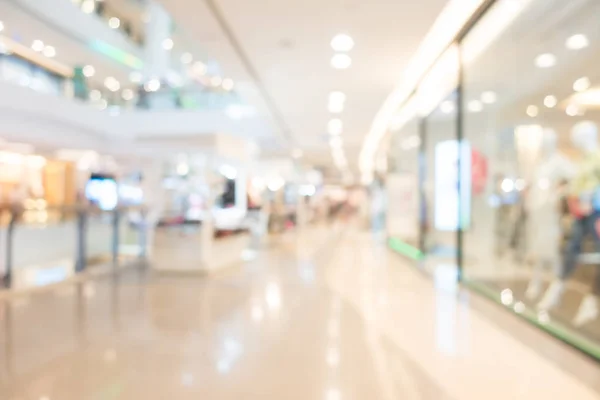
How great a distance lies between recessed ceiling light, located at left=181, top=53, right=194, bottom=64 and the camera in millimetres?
9801

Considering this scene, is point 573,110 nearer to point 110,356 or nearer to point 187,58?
point 110,356

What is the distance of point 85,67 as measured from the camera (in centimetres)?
1085

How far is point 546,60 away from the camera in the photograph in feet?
18.1

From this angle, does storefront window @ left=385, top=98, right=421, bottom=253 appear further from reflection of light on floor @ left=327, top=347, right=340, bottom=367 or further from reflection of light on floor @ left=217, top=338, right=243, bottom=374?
reflection of light on floor @ left=217, top=338, right=243, bottom=374

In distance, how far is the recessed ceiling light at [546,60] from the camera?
5441 mm

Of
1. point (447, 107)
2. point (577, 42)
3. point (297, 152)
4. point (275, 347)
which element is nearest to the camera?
point (275, 347)

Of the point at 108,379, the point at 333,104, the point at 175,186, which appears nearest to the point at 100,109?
the point at 175,186

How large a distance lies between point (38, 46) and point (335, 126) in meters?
6.93

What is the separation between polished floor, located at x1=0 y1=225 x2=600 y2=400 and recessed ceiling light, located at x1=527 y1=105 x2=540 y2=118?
2.42 m

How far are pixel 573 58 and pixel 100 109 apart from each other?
11.8 m

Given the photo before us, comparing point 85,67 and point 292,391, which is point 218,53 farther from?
point 85,67

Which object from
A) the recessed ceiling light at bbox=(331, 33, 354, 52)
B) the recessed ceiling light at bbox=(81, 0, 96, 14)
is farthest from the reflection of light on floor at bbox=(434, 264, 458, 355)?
the recessed ceiling light at bbox=(81, 0, 96, 14)

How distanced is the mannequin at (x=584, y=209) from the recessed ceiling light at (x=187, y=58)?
24.3 feet

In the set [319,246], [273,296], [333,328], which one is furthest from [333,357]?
[319,246]
